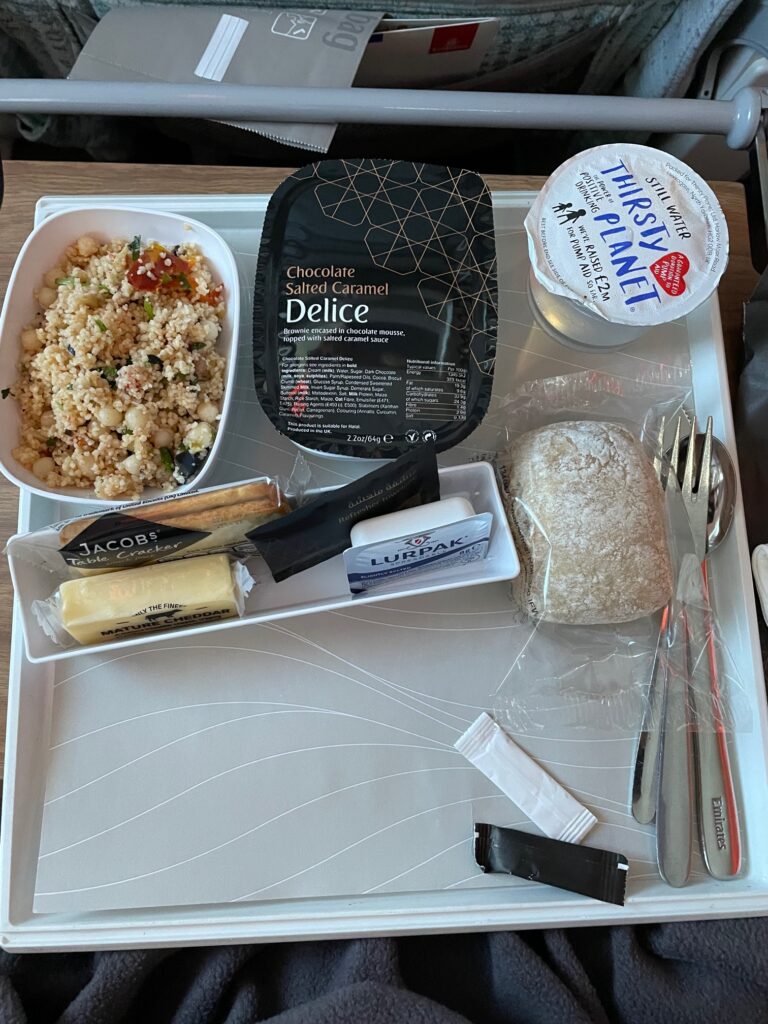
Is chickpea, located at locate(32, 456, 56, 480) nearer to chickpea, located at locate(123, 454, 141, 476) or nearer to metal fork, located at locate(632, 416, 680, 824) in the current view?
chickpea, located at locate(123, 454, 141, 476)

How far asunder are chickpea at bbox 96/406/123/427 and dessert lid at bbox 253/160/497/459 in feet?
0.46

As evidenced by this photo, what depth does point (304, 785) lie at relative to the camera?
28.6 inches

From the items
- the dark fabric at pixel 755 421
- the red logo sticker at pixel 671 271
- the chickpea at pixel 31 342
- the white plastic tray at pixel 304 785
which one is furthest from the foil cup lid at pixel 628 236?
the chickpea at pixel 31 342

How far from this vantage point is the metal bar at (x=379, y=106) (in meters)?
0.79

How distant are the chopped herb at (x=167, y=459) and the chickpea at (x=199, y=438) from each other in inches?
0.8

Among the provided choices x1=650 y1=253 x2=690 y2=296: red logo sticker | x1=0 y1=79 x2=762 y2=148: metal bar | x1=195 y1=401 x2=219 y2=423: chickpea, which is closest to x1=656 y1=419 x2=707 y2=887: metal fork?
x1=650 y1=253 x2=690 y2=296: red logo sticker

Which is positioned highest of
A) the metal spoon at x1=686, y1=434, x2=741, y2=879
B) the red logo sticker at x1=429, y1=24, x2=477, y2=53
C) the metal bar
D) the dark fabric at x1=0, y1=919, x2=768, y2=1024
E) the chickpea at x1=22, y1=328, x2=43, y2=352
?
the red logo sticker at x1=429, y1=24, x2=477, y2=53

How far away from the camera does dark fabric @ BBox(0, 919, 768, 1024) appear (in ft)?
2.24

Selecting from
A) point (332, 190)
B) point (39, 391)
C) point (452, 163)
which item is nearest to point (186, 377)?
point (39, 391)

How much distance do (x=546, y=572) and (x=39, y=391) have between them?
522mm

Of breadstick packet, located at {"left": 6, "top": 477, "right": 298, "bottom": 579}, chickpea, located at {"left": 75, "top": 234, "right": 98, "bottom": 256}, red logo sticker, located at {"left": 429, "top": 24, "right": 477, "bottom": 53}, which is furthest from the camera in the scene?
red logo sticker, located at {"left": 429, "top": 24, "right": 477, "bottom": 53}

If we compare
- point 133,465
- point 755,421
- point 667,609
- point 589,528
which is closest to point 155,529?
point 133,465

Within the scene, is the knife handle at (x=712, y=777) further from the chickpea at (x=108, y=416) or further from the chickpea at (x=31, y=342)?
the chickpea at (x=31, y=342)

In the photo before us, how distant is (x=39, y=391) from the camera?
0.73 meters
